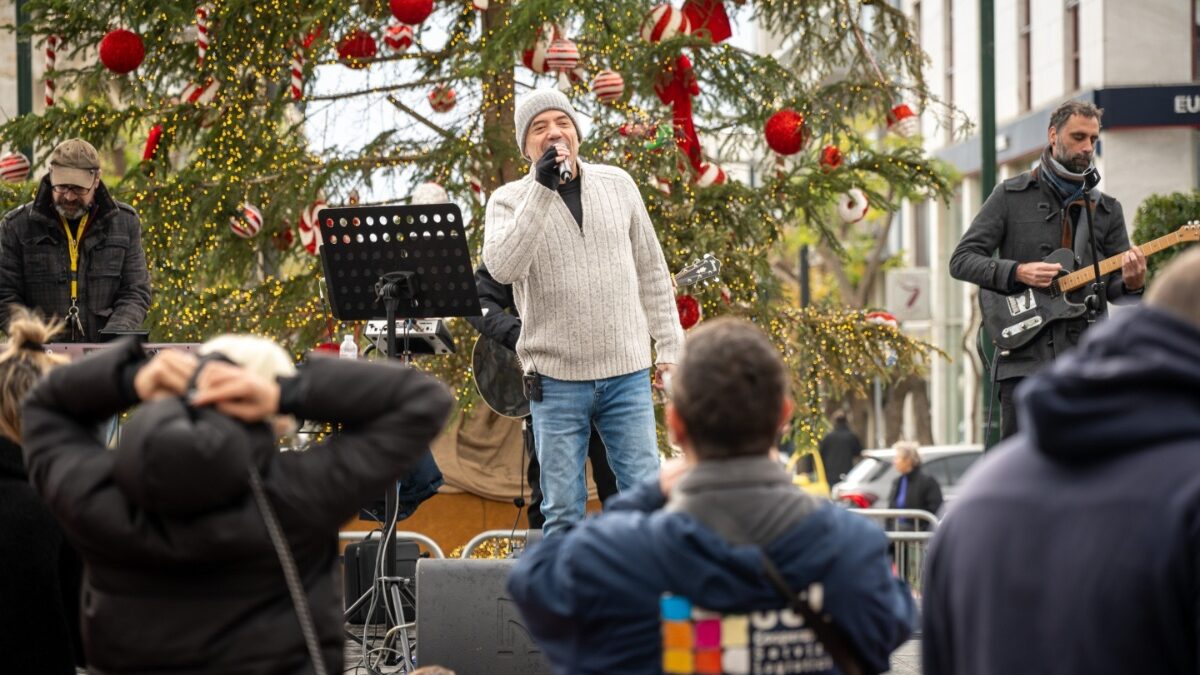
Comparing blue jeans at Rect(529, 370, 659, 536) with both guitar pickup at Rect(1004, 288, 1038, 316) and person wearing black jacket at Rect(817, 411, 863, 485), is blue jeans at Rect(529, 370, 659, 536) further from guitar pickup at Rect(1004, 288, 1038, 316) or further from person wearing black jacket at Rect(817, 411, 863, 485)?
person wearing black jacket at Rect(817, 411, 863, 485)

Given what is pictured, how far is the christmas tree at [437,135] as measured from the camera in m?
11.8

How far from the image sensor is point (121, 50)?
37.6 ft

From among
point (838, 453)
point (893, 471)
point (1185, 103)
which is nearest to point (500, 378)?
point (893, 471)

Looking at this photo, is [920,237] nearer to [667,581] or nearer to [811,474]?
[811,474]

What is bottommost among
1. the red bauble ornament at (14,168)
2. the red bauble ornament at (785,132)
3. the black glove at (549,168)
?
the black glove at (549,168)

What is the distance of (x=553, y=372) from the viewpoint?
6.66 metres

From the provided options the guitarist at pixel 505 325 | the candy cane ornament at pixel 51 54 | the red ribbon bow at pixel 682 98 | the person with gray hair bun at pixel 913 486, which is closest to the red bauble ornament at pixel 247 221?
the candy cane ornament at pixel 51 54

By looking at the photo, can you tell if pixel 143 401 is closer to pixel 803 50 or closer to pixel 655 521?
pixel 655 521

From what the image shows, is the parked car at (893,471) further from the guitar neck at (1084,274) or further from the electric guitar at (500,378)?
the guitar neck at (1084,274)

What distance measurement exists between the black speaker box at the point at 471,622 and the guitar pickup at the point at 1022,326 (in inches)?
105

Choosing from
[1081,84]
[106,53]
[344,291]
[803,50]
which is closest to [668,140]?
[803,50]

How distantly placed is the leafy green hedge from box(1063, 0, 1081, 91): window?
1733 cm

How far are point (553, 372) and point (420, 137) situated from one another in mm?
6492

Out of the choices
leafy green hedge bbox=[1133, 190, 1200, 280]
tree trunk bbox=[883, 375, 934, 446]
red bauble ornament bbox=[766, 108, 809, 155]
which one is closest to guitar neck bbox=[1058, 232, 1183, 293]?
red bauble ornament bbox=[766, 108, 809, 155]
